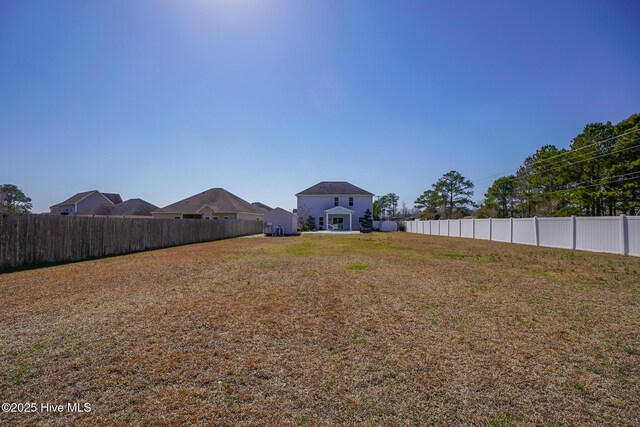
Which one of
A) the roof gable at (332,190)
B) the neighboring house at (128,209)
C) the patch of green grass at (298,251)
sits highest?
the roof gable at (332,190)

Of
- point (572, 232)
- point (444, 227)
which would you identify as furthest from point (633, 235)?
point (444, 227)

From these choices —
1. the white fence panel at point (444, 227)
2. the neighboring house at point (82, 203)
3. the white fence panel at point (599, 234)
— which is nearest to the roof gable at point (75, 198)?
the neighboring house at point (82, 203)

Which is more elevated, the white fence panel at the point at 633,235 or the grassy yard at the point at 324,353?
the white fence panel at the point at 633,235

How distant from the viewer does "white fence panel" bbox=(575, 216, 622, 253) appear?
12.3 m

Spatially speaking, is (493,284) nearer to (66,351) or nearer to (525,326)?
(525,326)

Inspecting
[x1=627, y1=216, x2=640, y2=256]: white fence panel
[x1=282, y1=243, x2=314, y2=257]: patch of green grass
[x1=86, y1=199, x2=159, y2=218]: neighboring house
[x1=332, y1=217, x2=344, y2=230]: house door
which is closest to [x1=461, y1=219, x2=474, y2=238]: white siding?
[x1=627, y1=216, x2=640, y2=256]: white fence panel

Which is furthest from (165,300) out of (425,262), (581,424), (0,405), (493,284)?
(425,262)

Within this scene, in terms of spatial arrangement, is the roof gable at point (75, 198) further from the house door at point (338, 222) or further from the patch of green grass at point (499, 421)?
the patch of green grass at point (499, 421)

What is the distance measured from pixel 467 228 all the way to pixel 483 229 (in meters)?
2.75

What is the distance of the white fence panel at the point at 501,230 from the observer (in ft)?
64.1

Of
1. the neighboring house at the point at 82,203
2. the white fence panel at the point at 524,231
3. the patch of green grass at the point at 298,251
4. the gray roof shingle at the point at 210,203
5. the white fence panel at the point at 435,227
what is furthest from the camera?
the neighboring house at the point at 82,203

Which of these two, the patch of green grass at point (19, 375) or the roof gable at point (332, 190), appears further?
the roof gable at point (332, 190)

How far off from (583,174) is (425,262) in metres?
26.2

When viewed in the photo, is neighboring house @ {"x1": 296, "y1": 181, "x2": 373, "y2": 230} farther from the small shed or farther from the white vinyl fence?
the white vinyl fence
